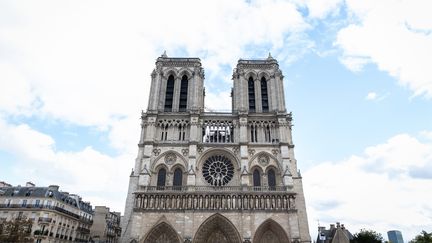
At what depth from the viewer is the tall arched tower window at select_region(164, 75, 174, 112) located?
32263 mm

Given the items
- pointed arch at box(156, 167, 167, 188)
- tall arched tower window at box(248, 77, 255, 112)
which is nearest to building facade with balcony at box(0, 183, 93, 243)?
pointed arch at box(156, 167, 167, 188)

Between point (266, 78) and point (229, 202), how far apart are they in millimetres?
15279

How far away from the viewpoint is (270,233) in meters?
25.5

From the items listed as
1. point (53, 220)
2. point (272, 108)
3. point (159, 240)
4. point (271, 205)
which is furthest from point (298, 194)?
point (53, 220)

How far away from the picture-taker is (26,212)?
26.8m

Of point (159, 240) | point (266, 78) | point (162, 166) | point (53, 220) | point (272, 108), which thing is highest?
point (266, 78)

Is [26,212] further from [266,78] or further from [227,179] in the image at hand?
[266,78]

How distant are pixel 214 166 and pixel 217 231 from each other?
605cm

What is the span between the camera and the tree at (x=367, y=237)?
27812mm

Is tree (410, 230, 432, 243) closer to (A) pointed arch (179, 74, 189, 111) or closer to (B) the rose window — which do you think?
(B) the rose window

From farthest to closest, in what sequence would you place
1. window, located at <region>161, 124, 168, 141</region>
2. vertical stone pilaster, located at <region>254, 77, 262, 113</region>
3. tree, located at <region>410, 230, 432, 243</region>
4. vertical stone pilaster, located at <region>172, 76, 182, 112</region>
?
vertical stone pilaster, located at <region>254, 77, 262, 113</region> < vertical stone pilaster, located at <region>172, 76, 182, 112</region> < window, located at <region>161, 124, 168, 141</region> < tree, located at <region>410, 230, 432, 243</region>

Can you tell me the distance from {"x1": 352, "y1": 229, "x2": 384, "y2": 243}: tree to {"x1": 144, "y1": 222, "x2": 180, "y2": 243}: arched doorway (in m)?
17.4

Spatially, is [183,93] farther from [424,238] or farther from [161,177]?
[424,238]

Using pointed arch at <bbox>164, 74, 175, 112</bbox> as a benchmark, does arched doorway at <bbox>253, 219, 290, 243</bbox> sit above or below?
below
